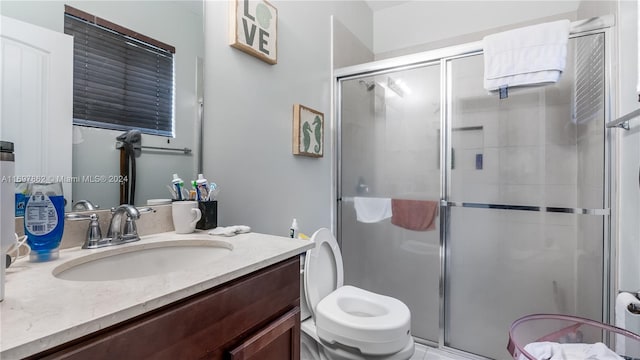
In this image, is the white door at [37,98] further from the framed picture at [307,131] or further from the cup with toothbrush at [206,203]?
the framed picture at [307,131]

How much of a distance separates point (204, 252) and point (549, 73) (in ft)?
5.86

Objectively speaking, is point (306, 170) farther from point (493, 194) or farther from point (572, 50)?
point (572, 50)

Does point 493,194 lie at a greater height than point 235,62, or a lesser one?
lesser

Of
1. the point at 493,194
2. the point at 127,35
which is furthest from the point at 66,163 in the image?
the point at 493,194

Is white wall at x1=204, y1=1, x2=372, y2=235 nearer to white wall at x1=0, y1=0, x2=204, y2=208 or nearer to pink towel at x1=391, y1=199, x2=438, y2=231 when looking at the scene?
white wall at x1=0, y1=0, x2=204, y2=208

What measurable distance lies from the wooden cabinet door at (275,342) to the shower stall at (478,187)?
1.26 m

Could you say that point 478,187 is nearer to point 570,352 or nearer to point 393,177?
point 393,177

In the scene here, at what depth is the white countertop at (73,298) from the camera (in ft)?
1.23

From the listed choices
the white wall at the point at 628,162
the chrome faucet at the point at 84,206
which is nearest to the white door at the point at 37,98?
the chrome faucet at the point at 84,206

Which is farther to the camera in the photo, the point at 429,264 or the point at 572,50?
the point at 429,264

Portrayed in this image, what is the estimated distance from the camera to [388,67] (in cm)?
196

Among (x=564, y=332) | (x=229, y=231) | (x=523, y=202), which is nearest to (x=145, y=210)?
(x=229, y=231)

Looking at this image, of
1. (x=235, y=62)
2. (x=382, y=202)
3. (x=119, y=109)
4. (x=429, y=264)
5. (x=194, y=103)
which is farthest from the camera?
(x=382, y=202)

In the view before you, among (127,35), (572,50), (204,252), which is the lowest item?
(204,252)
